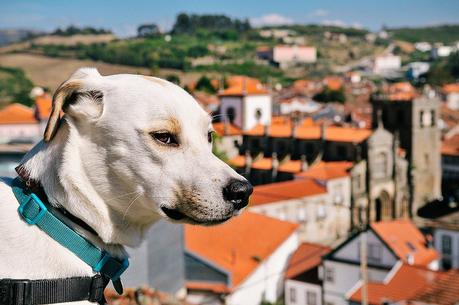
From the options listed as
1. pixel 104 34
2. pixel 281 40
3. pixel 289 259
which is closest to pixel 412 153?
pixel 289 259

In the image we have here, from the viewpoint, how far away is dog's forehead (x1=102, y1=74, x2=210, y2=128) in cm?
175

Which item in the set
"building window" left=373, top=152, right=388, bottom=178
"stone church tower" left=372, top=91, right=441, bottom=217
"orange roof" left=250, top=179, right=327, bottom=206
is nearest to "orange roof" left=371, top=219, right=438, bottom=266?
"orange roof" left=250, top=179, right=327, bottom=206

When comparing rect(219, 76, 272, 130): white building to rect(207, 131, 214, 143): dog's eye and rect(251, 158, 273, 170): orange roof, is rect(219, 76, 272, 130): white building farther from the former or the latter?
rect(207, 131, 214, 143): dog's eye

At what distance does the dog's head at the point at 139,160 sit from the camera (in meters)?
1.75

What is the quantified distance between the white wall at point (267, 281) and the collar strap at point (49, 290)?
587 inches

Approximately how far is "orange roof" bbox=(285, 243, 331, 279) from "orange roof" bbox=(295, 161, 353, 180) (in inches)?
316

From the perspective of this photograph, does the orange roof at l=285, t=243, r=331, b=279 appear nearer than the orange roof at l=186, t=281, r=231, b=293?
No

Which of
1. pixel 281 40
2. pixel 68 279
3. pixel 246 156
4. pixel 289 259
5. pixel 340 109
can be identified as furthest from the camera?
pixel 281 40

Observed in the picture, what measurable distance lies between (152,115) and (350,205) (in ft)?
96.0

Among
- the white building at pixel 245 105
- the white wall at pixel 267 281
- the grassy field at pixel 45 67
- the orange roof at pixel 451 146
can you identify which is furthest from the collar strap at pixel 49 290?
the grassy field at pixel 45 67

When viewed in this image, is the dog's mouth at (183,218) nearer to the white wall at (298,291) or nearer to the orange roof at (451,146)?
Answer: the white wall at (298,291)

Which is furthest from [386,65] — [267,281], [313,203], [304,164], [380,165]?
[267,281]

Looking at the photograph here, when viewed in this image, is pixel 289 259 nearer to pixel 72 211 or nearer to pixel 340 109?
pixel 72 211

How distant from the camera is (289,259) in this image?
67.2 feet
